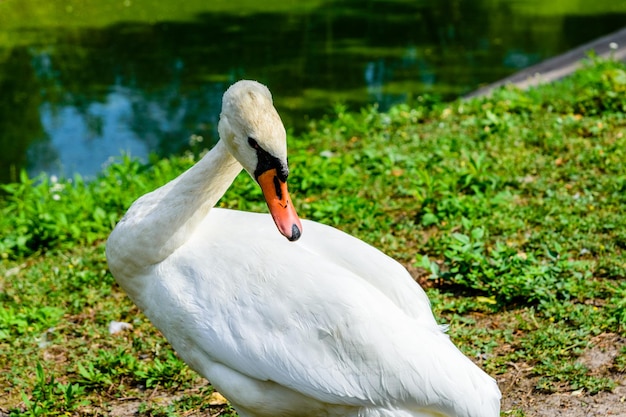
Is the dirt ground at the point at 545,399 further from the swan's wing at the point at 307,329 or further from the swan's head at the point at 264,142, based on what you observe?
the swan's head at the point at 264,142

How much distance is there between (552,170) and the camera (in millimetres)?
5434

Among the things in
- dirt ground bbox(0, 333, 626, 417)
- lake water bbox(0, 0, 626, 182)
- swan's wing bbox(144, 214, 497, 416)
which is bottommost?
lake water bbox(0, 0, 626, 182)

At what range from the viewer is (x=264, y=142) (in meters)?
2.56

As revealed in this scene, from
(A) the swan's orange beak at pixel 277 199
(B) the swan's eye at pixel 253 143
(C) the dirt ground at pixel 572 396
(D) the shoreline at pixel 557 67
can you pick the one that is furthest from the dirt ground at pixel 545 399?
(D) the shoreline at pixel 557 67

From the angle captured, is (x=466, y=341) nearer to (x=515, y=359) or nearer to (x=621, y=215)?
(x=515, y=359)

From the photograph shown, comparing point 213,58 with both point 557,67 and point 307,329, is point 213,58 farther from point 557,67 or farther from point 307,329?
point 307,329

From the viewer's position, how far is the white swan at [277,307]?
101 inches

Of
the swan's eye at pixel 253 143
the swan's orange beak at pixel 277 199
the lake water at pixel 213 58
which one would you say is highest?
the swan's eye at pixel 253 143

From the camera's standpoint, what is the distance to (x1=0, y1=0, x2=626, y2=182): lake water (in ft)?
27.8

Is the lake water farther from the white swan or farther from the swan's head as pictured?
the swan's head

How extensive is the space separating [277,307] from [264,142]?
0.52 m

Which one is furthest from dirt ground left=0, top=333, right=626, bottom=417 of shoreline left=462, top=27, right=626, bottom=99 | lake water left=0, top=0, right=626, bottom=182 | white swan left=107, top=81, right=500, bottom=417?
shoreline left=462, top=27, right=626, bottom=99

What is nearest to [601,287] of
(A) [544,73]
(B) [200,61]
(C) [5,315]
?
(C) [5,315]

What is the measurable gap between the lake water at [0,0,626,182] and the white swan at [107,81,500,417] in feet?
15.8
